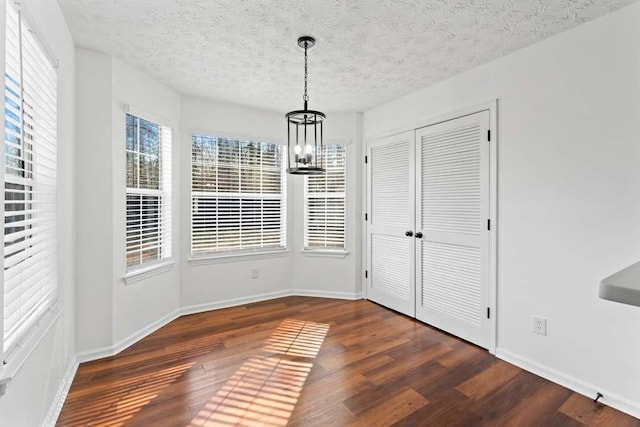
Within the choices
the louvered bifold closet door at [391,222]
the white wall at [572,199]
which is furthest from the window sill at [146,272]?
the white wall at [572,199]

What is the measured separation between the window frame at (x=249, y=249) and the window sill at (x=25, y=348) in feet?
6.40

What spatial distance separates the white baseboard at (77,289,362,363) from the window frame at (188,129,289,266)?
53 centimetres

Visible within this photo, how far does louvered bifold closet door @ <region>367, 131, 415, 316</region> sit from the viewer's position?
375 cm

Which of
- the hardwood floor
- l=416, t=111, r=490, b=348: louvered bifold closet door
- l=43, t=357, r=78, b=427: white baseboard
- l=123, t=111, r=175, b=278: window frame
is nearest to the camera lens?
l=43, t=357, r=78, b=427: white baseboard

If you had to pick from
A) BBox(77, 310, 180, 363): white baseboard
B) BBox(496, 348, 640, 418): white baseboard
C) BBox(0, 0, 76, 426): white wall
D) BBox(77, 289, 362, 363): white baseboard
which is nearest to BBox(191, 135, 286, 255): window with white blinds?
BBox(77, 289, 362, 363): white baseboard

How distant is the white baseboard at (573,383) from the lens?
207cm

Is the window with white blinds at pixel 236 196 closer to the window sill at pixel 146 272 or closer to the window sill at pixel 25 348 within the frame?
the window sill at pixel 146 272

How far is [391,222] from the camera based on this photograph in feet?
13.1

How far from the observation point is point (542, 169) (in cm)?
253

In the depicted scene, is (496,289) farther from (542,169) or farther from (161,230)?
(161,230)

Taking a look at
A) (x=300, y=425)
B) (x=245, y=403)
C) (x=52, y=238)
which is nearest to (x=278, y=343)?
(x=245, y=403)

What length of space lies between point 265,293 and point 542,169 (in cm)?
344

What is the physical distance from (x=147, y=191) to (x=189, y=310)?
1.51m

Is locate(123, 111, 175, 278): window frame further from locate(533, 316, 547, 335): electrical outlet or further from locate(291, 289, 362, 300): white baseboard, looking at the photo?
locate(533, 316, 547, 335): electrical outlet
